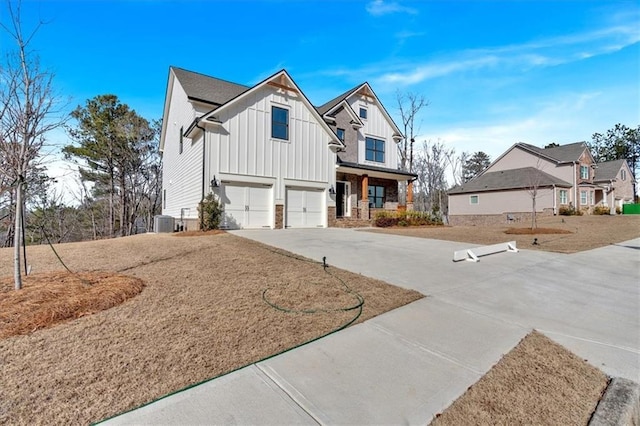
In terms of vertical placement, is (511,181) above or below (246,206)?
above

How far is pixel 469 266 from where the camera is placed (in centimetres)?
625

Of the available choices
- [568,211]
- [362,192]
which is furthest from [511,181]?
[362,192]

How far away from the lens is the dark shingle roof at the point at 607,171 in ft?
110

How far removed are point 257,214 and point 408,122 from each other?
22.3 m

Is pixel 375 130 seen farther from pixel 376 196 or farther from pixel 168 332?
pixel 168 332

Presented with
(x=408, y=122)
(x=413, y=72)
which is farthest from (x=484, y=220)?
(x=413, y=72)

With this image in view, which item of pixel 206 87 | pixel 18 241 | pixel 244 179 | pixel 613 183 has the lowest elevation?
pixel 18 241

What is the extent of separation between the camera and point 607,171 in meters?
34.6

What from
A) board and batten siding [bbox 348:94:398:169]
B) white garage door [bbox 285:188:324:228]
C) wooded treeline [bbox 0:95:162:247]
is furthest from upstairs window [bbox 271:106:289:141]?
wooded treeline [bbox 0:95:162:247]

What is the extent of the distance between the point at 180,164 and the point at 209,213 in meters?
6.76

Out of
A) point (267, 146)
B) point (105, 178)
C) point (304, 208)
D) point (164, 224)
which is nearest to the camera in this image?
point (267, 146)

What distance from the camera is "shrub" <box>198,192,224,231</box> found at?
11562 mm

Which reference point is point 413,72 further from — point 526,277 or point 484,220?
point 484,220

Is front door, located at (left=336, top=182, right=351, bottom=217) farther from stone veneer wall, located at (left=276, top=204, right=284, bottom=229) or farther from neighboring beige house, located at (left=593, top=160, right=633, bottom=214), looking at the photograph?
neighboring beige house, located at (left=593, top=160, right=633, bottom=214)
